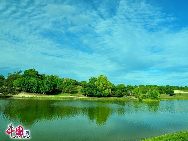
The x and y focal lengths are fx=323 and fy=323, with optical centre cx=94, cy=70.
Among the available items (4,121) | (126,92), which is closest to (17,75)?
(126,92)

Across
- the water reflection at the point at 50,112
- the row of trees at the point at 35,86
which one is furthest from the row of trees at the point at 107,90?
the water reflection at the point at 50,112

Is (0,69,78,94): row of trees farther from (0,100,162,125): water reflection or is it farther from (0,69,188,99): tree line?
(0,100,162,125): water reflection

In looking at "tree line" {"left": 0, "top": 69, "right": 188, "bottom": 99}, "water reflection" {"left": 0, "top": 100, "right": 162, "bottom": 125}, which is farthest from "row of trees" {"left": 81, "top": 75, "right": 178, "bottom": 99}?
"water reflection" {"left": 0, "top": 100, "right": 162, "bottom": 125}

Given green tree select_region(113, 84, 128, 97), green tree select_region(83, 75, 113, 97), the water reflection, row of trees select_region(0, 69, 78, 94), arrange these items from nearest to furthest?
the water reflection
row of trees select_region(0, 69, 78, 94)
green tree select_region(83, 75, 113, 97)
green tree select_region(113, 84, 128, 97)

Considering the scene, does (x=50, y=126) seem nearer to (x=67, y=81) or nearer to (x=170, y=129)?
(x=170, y=129)

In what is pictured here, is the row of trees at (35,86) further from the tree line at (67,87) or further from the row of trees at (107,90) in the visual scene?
the row of trees at (107,90)

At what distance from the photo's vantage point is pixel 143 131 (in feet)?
170

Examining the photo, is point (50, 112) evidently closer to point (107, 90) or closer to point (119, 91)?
point (107, 90)

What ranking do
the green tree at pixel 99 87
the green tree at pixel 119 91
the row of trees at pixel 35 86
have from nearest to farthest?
the row of trees at pixel 35 86
the green tree at pixel 99 87
the green tree at pixel 119 91

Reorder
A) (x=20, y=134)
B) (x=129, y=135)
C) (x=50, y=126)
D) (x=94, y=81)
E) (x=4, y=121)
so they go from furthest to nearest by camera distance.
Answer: (x=94, y=81) → (x=4, y=121) → (x=50, y=126) → (x=129, y=135) → (x=20, y=134)

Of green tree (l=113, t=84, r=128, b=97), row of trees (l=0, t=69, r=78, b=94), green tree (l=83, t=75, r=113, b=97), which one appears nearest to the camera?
row of trees (l=0, t=69, r=78, b=94)

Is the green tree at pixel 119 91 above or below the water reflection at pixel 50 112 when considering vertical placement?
above

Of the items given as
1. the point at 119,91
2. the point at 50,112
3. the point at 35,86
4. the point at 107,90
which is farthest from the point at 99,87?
the point at 50,112

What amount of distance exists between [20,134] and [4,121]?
91.6 feet
